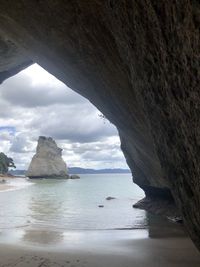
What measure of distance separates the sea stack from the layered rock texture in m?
105

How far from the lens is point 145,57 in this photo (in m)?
3.68

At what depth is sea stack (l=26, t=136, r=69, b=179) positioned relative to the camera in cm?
11125

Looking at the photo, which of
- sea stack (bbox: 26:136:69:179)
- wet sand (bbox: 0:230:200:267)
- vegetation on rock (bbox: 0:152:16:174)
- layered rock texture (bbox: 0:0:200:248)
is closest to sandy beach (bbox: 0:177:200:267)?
wet sand (bbox: 0:230:200:267)

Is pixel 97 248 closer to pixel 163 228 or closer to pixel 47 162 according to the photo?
pixel 163 228

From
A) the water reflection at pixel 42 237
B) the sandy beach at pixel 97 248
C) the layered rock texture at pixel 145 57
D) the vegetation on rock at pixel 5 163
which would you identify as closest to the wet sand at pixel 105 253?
the sandy beach at pixel 97 248

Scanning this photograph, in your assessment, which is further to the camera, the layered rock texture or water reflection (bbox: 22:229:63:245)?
water reflection (bbox: 22:229:63:245)

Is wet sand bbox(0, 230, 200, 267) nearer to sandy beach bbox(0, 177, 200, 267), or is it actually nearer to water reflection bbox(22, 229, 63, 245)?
sandy beach bbox(0, 177, 200, 267)

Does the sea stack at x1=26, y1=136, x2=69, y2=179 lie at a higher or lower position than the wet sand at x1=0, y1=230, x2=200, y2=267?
higher

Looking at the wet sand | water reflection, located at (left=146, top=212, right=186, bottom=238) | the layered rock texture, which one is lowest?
the wet sand

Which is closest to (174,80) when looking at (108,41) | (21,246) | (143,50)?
(143,50)

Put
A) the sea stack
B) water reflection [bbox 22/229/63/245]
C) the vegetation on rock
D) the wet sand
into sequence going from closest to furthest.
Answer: the wet sand < water reflection [bbox 22/229/63/245] < the vegetation on rock < the sea stack

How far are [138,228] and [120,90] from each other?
9.61m

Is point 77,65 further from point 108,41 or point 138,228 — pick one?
point 138,228

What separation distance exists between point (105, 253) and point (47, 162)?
103669 mm
